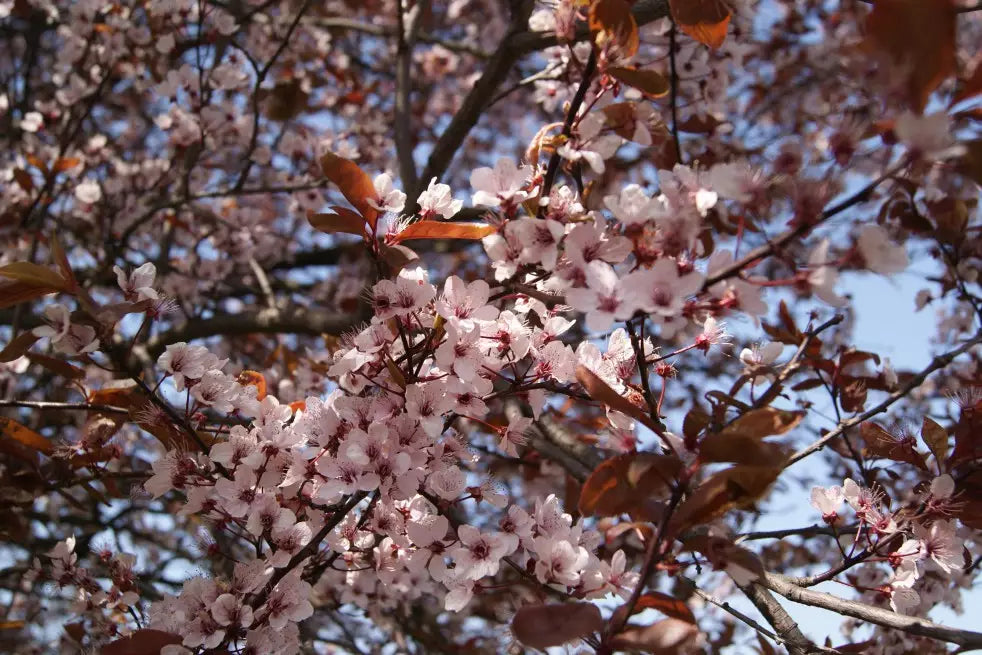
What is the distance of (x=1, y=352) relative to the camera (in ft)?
4.40

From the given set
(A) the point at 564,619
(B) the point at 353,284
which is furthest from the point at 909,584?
(B) the point at 353,284

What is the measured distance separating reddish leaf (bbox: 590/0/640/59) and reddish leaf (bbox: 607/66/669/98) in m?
0.06

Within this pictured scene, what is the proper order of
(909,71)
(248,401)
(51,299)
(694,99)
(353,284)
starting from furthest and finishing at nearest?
(353,284) → (51,299) → (694,99) → (248,401) → (909,71)

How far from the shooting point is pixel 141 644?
1154 millimetres

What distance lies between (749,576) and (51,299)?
3.71 meters

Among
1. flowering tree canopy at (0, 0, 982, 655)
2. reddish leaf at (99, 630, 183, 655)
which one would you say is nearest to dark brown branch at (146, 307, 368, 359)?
flowering tree canopy at (0, 0, 982, 655)

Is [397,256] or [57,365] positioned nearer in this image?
[397,256]

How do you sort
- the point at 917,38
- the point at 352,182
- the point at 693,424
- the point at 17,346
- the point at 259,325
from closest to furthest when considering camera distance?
the point at 917,38
the point at 693,424
the point at 352,182
the point at 17,346
the point at 259,325

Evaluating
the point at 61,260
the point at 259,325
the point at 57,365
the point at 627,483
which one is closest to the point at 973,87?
the point at 627,483

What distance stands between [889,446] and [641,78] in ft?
3.26

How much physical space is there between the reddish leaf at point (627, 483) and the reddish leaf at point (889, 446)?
735mm

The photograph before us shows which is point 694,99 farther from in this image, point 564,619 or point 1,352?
point 1,352

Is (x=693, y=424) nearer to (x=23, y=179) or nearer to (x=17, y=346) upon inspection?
(x=17, y=346)

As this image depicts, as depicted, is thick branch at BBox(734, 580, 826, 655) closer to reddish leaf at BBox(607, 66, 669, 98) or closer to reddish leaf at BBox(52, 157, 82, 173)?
reddish leaf at BBox(607, 66, 669, 98)
